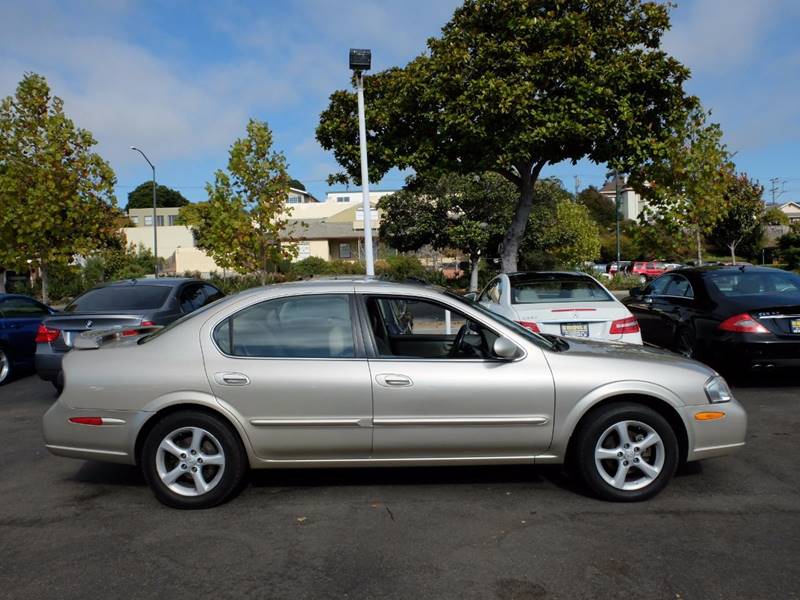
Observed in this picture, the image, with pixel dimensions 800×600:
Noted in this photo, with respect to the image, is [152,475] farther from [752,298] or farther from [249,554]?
[752,298]

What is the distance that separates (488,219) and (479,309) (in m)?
20.3

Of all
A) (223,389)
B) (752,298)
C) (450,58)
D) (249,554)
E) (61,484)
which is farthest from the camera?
(450,58)

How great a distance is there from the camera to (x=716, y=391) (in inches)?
182

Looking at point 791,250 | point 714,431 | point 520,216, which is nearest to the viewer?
point 714,431

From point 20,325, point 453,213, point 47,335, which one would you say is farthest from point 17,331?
point 453,213

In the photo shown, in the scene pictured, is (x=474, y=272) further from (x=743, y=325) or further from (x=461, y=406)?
(x=461, y=406)

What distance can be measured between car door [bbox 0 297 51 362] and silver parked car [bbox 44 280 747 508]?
6344 mm

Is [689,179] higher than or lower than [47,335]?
higher

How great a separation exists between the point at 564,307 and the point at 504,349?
12.4 feet

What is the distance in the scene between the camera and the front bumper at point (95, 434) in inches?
176

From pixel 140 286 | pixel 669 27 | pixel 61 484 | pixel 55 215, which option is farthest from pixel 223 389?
pixel 55 215

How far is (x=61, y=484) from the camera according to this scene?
17.0 feet

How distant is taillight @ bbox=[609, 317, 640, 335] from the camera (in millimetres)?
7832

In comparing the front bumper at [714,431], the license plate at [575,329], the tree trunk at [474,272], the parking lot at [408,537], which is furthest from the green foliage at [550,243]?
the front bumper at [714,431]
